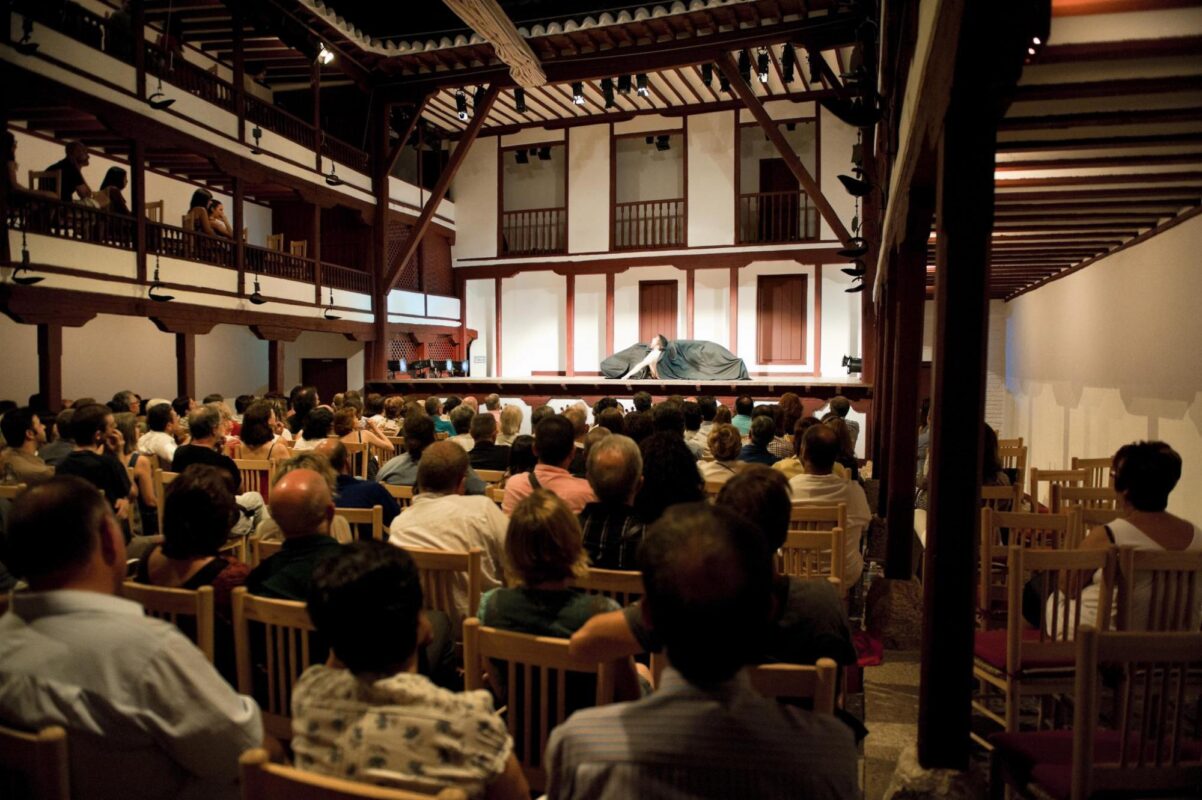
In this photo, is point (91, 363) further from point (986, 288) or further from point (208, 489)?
point (986, 288)

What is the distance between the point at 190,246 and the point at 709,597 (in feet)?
36.0

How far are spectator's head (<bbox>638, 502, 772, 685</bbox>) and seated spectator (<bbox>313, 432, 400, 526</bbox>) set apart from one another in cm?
245

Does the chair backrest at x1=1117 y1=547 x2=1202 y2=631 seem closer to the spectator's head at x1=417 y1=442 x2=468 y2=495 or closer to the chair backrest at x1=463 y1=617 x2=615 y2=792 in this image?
the chair backrest at x1=463 y1=617 x2=615 y2=792

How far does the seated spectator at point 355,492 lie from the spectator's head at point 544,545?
1527mm

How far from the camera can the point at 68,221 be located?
27.7ft

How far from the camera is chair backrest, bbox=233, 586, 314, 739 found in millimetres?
1891

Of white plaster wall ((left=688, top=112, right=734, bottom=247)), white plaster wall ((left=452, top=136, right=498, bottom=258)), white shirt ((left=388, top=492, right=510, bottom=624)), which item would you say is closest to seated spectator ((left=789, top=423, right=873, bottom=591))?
white shirt ((left=388, top=492, right=510, bottom=624))

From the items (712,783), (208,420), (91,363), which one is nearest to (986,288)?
(712,783)

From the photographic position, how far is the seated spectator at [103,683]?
4.47 ft

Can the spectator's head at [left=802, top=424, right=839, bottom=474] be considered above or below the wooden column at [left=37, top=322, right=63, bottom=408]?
below

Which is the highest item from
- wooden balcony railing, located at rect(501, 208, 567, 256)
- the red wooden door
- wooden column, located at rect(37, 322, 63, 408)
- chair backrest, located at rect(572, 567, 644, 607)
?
wooden balcony railing, located at rect(501, 208, 567, 256)

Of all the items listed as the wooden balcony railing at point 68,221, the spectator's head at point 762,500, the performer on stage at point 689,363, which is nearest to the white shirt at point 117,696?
the spectator's head at point 762,500

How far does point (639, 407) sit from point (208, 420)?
3678 millimetres

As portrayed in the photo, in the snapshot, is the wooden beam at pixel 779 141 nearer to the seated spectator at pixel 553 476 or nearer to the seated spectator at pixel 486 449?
the seated spectator at pixel 486 449
